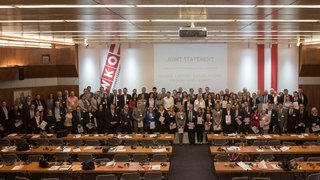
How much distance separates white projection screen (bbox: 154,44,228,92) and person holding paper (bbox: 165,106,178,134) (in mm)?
5182

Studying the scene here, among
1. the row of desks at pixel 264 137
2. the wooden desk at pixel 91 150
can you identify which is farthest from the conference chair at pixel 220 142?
the wooden desk at pixel 91 150

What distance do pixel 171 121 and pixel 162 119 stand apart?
0.42 metres

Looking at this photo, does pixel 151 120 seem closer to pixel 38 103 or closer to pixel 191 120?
pixel 191 120

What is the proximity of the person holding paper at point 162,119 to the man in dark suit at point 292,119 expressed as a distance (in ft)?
18.3

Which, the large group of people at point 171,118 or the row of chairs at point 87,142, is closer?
the row of chairs at point 87,142

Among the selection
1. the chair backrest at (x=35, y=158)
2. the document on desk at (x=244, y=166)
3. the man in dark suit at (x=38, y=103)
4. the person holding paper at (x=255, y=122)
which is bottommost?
the document on desk at (x=244, y=166)

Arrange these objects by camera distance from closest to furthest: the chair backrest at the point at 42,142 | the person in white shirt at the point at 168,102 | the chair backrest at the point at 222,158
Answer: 1. the chair backrest at the point at 222,158
2. the chair backrest at the point at 42,142
3. the person in white shirt at the point at 168,102

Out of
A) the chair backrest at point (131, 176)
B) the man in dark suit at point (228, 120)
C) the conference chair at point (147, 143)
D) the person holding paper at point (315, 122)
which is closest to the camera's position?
the chair backrest at point (131, 176)

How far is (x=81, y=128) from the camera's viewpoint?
15.6 metres

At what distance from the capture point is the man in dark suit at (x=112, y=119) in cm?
1619

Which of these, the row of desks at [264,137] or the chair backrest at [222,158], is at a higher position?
the row of desks at [264,137]

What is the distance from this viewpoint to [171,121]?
15.9 meters

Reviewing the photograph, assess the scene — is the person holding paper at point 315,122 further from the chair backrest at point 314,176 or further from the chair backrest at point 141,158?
the chair backrest at point 141,158

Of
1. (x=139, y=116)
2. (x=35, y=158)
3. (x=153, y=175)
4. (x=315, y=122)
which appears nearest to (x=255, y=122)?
(x=315, y=122)
